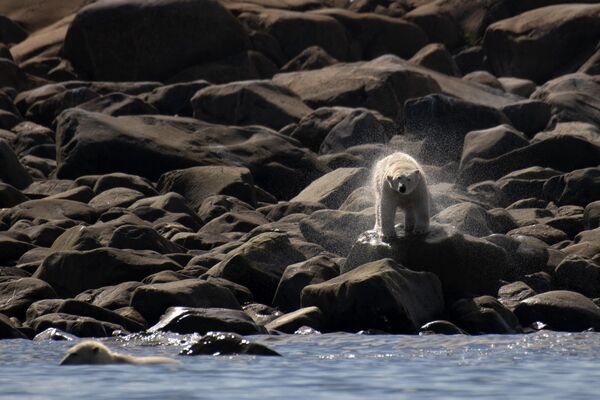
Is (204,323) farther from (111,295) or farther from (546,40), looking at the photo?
(546,40)

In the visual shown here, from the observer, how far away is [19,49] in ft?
143

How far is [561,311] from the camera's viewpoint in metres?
15.0

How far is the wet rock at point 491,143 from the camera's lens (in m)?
25.4

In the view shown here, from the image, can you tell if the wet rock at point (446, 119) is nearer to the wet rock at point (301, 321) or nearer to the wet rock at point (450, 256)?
the wet rock at point (450, 256)

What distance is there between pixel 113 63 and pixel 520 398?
1241 inches

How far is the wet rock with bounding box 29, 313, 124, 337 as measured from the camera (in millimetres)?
14242

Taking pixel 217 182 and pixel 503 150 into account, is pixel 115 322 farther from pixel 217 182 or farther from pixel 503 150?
pixel 503 150

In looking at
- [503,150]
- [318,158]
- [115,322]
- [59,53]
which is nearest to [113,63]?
[59,53]

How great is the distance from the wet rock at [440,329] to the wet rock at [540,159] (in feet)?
34.9

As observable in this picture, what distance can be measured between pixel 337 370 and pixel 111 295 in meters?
5.33

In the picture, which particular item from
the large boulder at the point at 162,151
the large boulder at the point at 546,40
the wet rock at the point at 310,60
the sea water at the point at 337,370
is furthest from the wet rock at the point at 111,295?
the large boulder at the point at 546,40

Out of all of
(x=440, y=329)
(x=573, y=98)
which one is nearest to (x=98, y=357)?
(x=440, y=329)

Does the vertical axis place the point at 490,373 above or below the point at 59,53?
below

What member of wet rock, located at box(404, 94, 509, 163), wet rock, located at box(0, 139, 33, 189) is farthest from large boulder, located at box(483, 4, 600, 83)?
wet rock, located at box(0, 139, 33, 189)
